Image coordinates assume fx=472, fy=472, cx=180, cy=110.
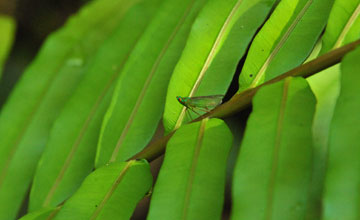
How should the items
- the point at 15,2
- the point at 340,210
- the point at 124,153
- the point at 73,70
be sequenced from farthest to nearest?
the point at 15,2 < the point at 73,70 < the point at 124,153 < the point at 340,210

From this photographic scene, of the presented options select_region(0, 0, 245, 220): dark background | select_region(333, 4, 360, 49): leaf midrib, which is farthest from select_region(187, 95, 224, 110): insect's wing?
select_region(0, 0, 245, 220): dark background

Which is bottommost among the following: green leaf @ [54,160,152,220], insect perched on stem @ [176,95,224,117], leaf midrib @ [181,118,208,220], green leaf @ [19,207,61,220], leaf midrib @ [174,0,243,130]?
green leaf @ [19,207,61,220]

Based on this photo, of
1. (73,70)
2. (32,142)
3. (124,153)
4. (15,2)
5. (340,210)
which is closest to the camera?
(340,210)

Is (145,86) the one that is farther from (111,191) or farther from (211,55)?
(111,191)

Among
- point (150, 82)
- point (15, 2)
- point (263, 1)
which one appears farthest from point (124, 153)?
point (15, 2)

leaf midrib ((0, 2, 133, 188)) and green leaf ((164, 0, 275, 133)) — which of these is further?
leaf midrib ((0, 2, 133, 188))

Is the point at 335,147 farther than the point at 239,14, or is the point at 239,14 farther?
the point at 239,14

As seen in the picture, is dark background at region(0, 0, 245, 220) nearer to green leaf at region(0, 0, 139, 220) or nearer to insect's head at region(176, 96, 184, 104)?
green leaf at region(0, 0, 139, 220)

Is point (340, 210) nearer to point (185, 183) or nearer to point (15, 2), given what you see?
point (185, 183)
